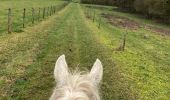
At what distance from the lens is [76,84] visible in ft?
10.8

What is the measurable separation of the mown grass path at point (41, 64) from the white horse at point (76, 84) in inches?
253

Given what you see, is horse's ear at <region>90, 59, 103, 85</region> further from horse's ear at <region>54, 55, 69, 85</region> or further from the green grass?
the green grass

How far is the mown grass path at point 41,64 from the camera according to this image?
11.1 meters

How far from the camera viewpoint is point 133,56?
20.1 metres

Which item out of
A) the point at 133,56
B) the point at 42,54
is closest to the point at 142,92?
the point at 42,54

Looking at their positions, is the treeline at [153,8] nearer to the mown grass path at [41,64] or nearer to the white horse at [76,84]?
the mown grass path at [41,64]

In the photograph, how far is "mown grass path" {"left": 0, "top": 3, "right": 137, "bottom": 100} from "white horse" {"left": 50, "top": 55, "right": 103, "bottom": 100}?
6415 mm

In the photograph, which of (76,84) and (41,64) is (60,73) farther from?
(41,64)

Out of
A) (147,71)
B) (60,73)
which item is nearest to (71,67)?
(147,71)

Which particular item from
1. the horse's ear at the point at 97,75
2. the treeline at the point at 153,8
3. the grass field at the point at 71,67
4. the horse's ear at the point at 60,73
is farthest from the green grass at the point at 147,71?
the treeline at the point at 153,8

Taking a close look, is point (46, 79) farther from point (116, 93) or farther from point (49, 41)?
point (49, 41)

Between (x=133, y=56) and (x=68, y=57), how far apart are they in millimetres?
5429

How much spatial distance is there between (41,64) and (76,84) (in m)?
10.9

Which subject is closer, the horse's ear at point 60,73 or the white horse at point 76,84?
the white horse at point 76,84
